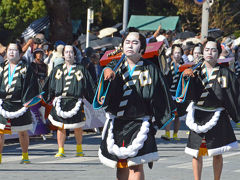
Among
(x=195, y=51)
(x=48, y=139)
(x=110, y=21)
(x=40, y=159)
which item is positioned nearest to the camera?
(x=40, y=159)

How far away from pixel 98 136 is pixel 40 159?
3686 mm

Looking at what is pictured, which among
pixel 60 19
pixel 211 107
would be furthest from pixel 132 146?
pixel 60 19

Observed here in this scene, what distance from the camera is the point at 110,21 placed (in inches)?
1667

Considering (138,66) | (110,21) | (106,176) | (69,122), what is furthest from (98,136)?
(110,21)

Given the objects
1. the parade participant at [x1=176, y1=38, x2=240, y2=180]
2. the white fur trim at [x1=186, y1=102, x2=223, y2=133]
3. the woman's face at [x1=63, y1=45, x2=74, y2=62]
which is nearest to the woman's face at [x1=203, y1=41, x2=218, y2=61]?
the parade participant at [x1=176, y1=38, x2=240, y2=180]

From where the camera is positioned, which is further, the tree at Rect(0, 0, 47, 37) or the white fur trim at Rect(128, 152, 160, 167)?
the tree at Rect(0, 0, 47, 37)

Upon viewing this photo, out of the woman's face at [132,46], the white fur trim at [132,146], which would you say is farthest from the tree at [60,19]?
the white fur trim at [132,146]

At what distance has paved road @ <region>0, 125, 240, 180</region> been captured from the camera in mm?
9883

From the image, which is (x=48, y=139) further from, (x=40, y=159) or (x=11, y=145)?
(x=40, y=159)

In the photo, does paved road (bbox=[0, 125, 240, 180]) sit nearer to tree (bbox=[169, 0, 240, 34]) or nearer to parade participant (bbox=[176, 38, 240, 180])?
parade participant (bbox=[176, 38, 240, 180])

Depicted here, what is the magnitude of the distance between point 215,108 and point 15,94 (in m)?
3.63

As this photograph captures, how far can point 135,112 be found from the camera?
23.8 feet

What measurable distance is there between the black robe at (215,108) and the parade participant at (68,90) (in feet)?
11.7

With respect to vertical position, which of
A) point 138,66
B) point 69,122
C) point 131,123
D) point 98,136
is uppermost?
point 138,66
